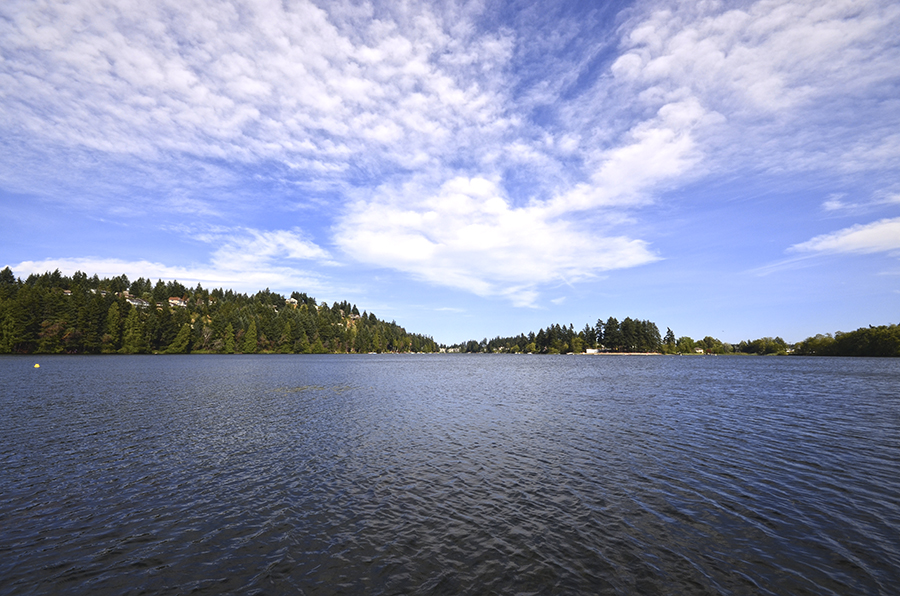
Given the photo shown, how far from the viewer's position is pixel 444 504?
20312 mm

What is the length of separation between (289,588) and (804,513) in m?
23.1

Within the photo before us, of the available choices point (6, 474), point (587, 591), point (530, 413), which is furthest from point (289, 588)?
point (530, 413)

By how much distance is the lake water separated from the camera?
14172 millimetres

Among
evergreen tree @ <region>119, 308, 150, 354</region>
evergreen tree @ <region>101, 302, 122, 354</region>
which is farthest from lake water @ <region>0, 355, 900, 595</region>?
evergreen tree @ <region>101, 302, 122, 354</region>

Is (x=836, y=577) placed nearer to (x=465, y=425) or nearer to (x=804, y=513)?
(x=804, y=513)

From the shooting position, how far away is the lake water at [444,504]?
14.2m

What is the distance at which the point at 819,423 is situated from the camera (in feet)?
133

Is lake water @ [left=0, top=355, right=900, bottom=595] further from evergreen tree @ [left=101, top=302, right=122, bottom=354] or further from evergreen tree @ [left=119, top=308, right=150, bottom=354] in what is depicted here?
evergreen tree @ [left=101, top=302, right=122, bottom=354]

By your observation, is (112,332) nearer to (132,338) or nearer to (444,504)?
(132,338)

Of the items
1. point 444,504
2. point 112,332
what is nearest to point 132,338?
point 112,332

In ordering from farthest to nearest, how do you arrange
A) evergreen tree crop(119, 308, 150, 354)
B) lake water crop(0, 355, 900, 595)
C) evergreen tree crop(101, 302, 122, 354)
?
evergreen tree crop(119, 308, 150, 354) < evergreen tree crop(101, 302, 122, 354) < lake water crop(0, 355, 900, 595)

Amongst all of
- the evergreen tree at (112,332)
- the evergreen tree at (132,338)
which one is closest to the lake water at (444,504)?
the evergreen tree at (132,338)

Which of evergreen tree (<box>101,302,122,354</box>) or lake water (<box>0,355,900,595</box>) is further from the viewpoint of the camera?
evergreen tree (<box>101,302,122,354</box>)

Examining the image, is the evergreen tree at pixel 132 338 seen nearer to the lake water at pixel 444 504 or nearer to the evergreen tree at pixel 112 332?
the evergreen tree at pixel 112 332
